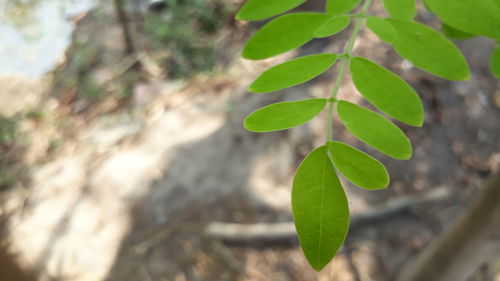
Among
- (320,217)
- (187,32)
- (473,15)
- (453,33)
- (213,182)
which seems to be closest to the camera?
(320,217)

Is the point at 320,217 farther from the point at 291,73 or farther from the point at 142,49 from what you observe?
the point at 142,49

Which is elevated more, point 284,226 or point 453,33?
point 453,33

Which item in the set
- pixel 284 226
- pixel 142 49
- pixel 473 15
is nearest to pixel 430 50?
pixel 473 15

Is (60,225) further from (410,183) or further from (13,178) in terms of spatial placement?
(410,183)

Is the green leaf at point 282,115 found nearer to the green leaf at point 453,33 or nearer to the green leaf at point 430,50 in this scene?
the green leaf at point 430,50

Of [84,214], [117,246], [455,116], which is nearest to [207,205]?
[117,246]

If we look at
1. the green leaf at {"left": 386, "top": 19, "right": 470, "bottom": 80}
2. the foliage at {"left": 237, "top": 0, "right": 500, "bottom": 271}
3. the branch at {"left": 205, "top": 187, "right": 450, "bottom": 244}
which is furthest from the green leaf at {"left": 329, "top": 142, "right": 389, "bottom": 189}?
the branch at {"left": 205, "top": 187, "right": 450, "bottom": 244}
